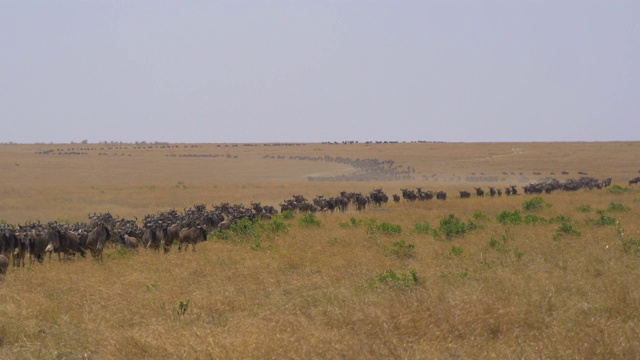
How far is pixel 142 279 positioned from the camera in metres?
10.6

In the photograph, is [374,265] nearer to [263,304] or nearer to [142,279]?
[263,304]

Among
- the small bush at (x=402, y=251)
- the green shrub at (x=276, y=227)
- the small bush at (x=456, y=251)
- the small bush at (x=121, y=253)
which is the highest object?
the small bush at (x=456, y=251)

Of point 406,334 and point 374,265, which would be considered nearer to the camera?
point 406,334

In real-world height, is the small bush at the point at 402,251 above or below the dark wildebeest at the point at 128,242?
above

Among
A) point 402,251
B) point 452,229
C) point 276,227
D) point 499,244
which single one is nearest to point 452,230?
point 452,229

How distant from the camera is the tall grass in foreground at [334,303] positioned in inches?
261

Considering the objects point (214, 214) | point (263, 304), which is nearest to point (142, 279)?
point (263, 304)

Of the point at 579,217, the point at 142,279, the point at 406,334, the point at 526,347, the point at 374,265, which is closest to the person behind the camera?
the point at 526,347

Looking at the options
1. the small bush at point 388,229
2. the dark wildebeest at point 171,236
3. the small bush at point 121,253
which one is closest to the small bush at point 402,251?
the small bush at point 388,229

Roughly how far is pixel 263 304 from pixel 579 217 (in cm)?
1530

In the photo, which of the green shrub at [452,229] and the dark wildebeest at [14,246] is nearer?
the dark wildebeest at [14,246]

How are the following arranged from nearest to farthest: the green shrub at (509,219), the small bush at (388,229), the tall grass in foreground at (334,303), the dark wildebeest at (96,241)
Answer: the tall grass in foreground at (334,303)
the dark wildebeest at (96,241)
the small bush at (388,229)
the green shrub at (509,219)

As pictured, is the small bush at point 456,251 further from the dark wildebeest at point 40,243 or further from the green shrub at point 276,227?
the dark wildebeest at point 40,243

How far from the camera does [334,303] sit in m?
8.55
